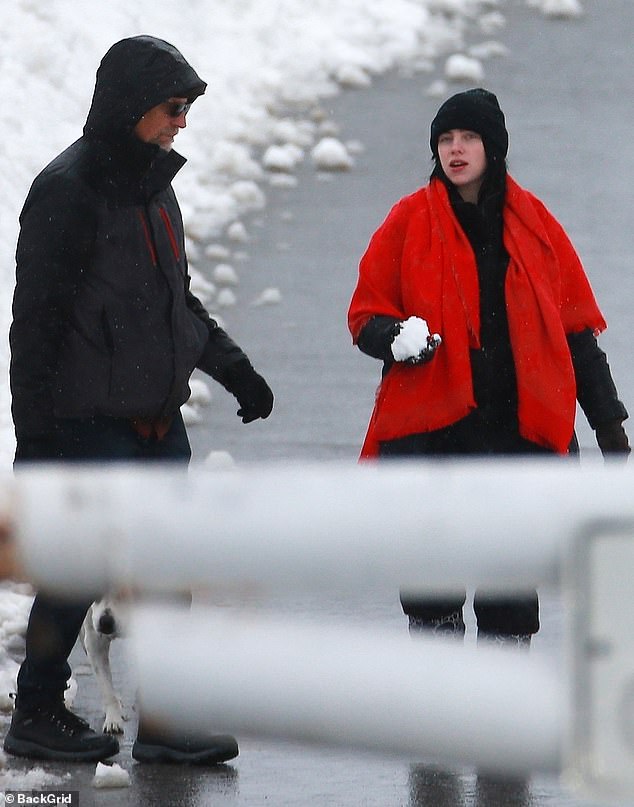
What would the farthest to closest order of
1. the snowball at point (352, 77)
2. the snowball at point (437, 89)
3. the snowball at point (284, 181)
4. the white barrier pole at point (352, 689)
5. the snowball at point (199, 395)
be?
the snowball at point (352, 77) < the snowball at point (437, 89) < the snowball at point (284, 181) < the snowball at point (199, 395) < the white barrier pole at point (352, 689)

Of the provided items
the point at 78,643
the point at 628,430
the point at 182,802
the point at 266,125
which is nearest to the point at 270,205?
the point at 266,125

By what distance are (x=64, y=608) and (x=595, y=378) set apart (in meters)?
1.48

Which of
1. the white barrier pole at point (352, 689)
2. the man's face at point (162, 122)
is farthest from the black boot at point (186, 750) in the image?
the white barrier pole at point (352, 689)

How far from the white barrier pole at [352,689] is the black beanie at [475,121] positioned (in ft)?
9.50

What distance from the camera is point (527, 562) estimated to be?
2.27m

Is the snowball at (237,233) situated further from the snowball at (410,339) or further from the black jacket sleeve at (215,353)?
the snowball at (410,339)

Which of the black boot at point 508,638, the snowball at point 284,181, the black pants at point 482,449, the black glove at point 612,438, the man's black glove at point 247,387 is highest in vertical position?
the snowball at point 284,181

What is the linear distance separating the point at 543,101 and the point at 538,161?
3.50 feet

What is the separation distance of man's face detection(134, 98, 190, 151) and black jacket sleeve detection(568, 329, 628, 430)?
1.16 m

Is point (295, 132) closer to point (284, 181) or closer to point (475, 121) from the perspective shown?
point (284, 181)

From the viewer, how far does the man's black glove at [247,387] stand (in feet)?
17.7

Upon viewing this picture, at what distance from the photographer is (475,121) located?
5.21 metres

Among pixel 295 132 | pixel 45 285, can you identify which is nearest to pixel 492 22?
pixel 295 132

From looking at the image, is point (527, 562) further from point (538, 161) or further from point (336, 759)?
point (538, 161)
